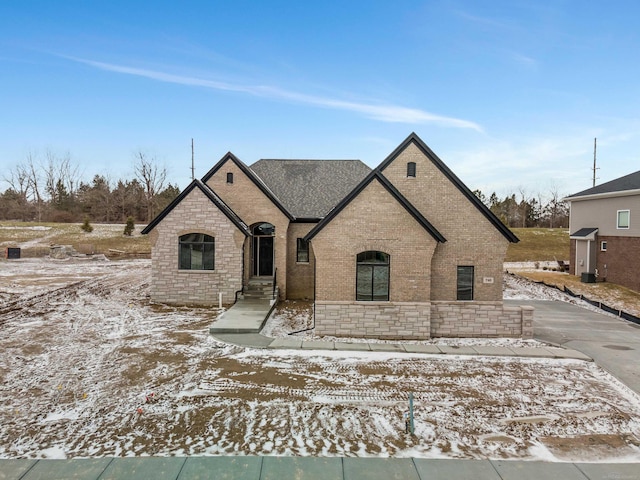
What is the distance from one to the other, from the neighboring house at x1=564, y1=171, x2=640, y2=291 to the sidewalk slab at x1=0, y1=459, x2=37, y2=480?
1186 inches

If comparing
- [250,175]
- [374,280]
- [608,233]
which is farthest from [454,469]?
[608,233]

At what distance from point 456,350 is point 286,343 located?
5.56 m

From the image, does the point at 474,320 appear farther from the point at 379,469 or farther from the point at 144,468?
the point at 144,468

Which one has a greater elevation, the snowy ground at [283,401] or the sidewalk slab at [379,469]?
the snowy ground at [283,401]

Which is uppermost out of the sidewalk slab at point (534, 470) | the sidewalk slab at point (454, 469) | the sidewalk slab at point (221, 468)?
the sidewalk slab at point (221, 468)

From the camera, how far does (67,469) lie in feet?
19.4

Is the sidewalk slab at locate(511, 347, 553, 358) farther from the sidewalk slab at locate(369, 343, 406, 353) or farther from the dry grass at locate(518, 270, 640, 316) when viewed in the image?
the dry grass at locate(518, 270, 640, 316)

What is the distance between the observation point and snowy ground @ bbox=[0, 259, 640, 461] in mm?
6703

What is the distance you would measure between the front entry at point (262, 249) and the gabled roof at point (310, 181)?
1.75m

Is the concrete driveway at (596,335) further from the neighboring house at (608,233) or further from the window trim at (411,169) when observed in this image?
the neighboring house at (608,233)

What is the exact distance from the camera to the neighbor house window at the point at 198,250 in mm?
18344

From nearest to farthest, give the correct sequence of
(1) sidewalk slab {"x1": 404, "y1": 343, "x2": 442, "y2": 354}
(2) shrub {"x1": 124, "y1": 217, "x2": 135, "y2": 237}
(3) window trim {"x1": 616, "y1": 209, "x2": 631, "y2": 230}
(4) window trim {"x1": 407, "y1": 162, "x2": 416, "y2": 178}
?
(1) sidewalk slab {"x1": 404, "y1": 343, "x2": 442, "y2": 354}, (4) window trim {"x1": 407, "y1": 162, "x2": 416, "y2": 178}, (3) window trim {"x1": 616, "y1": 209, "x2": 631, "y2": 230}, (2) shrub {"x1": 124, "y1": 217, "x2": 135, "y2": 237}

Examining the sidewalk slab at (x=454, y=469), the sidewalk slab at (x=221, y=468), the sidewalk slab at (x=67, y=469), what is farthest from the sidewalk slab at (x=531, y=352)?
the sidewalk slab at (x=67, y=469)

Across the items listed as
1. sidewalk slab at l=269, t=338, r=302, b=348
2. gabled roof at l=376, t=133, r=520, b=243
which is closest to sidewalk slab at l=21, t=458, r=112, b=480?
sidewalk slab at l=269, t=338, r=302, b=348
